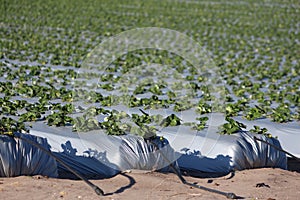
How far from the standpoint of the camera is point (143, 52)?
46.0ft

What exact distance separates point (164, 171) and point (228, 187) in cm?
73

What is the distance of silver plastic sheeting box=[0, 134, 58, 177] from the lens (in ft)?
18.5

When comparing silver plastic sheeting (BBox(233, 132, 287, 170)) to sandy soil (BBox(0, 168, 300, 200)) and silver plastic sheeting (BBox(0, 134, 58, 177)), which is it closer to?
sandy soil (BBox(0, 168, 300, 200))

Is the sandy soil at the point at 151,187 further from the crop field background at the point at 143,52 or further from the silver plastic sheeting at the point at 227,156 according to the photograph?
the crop field background at the point at 143,52

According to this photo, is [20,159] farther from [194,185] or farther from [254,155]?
[254,155]

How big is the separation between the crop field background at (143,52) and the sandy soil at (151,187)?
0.73 metres

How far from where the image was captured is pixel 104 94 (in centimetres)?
954

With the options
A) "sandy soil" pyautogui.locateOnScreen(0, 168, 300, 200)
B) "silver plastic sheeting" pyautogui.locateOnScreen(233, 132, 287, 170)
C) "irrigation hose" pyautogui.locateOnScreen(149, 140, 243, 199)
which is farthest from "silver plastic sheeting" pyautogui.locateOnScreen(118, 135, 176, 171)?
"silver plastic sheeting" pyautogui.locateOnScreen(233, 132, 287, 170)

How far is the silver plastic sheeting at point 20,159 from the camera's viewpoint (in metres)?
5.64

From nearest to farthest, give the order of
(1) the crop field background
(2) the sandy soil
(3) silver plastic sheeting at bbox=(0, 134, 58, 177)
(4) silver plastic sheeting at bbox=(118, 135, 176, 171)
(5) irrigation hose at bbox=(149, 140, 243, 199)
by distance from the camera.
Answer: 1. (2) the sandy soil
2. (5) irrigation hose at bbox=(149, 140, 243, 199)
3. (3) silver plastic sheeting at bbox=(0, 134, 58, 177)
4. (4) silver plastic sheeting at bbox=(118, 135, 176, 171)
5. (1) the crop field background

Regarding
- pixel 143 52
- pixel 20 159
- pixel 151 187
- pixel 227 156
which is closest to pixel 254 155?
pixel 227 156

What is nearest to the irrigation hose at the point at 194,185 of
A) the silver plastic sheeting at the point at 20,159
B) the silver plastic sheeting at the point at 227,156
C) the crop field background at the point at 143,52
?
the silver plastic sheeting at the point at 227,156

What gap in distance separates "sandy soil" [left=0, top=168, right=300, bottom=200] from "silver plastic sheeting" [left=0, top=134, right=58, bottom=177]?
96 mm

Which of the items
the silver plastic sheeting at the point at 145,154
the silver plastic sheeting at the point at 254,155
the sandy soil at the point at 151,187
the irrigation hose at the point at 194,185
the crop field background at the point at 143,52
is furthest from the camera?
the crop field background at the point at 143,52
